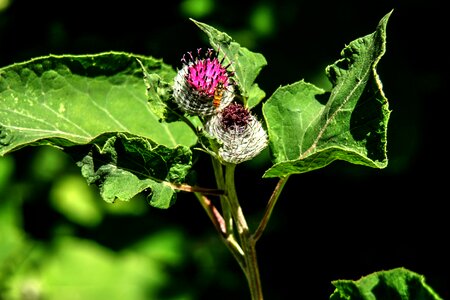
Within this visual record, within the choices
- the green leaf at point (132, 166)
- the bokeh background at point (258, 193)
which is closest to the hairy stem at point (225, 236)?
the green leaf at point (132, 166)

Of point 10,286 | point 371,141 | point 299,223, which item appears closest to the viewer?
point 371,141

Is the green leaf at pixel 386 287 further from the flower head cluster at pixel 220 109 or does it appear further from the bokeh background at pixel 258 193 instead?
the bokeh background at pixel 258 193

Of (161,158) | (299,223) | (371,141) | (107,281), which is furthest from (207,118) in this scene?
(299,223)

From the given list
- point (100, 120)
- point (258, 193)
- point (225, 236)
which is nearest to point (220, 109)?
point (225, 236)

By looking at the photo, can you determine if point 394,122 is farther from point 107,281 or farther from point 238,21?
point 107,281

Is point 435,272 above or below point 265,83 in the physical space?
below

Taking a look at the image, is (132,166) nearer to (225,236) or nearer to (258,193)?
(225,236)

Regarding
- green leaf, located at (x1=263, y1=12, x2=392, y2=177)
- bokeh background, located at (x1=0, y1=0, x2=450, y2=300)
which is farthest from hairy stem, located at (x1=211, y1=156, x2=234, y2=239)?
bokeh background, located at (x1=0, y1=0, x2=450, y2=300)
